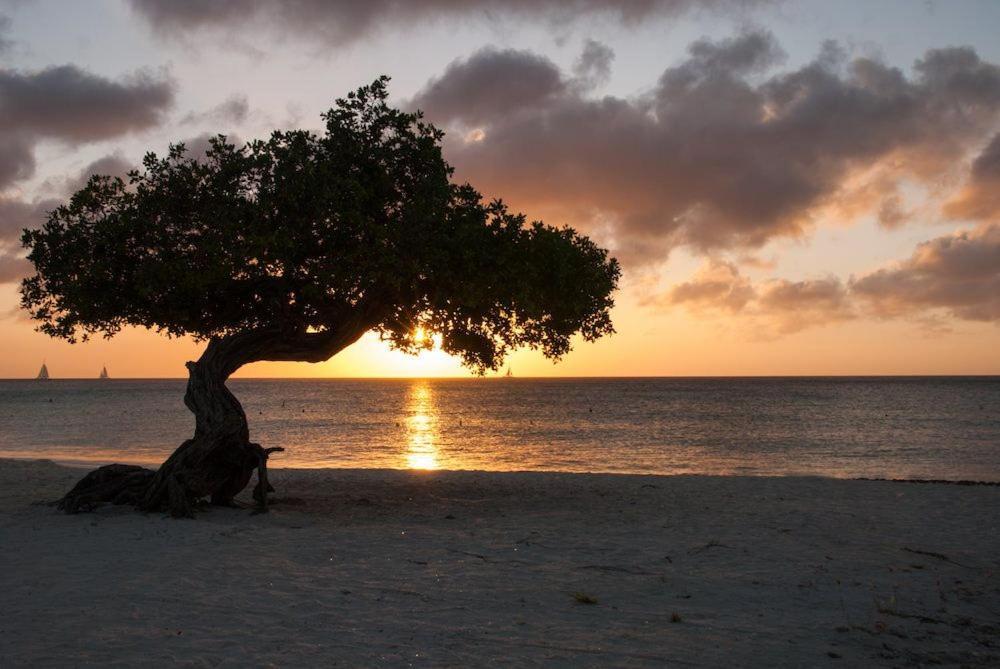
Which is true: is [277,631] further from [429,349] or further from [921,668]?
[429,349]

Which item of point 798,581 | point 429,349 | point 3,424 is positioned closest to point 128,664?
point 798,581

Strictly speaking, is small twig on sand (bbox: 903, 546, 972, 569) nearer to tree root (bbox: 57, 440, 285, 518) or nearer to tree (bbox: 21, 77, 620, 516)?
tree (bbox: 21, 77, 620, 516)

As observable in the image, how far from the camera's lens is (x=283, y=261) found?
17750 millimetres

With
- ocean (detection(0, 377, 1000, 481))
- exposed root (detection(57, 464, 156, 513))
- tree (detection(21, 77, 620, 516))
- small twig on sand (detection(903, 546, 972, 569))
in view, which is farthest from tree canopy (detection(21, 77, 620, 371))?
ocean (detection(0, 377, 1000, 481))

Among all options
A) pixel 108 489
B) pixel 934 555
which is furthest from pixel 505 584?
pixel 108 489

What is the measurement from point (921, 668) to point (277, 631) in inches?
292

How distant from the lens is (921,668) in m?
8.41

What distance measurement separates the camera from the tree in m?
17.7

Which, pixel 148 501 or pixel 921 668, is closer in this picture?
pixel 921 668

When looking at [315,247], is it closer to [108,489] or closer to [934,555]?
[108,489]

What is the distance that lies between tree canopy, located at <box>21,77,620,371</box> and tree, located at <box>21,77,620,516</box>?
0.04 metres

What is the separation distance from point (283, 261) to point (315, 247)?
106 centimetres

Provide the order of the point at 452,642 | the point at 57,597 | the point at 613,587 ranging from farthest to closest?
the point at 613,587 < the point at 57,597 < the point at 452,642

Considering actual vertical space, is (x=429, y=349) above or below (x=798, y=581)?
above
